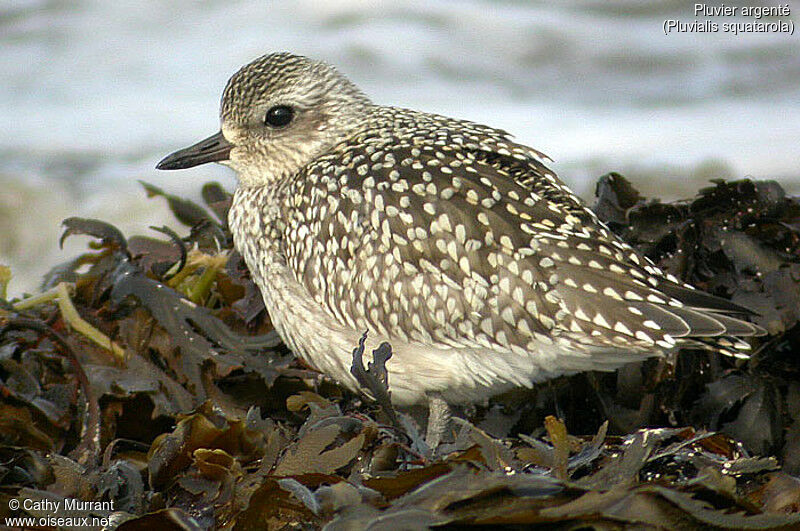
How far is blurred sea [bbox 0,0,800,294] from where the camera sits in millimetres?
8352

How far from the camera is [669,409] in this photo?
335cm

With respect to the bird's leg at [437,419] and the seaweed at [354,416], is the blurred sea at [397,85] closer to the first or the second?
the seaweed at [354,416]

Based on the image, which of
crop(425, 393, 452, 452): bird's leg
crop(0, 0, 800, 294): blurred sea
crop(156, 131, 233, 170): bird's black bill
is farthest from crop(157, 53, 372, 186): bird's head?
crop(0, 0, 800, 294): blurred sea

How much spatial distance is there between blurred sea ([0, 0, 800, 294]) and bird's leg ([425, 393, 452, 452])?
13.9ft

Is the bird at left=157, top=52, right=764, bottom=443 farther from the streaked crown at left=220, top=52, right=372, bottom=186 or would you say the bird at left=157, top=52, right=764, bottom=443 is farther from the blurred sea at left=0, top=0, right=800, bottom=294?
the blurred sea at left=0, top=0, right=800, bottom=294

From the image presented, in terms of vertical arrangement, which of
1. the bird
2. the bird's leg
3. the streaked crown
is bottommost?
the bird's leg

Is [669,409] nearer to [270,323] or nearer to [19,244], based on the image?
[270,323]

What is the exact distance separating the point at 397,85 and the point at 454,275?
8045 mm

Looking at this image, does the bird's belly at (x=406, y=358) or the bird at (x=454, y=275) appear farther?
the bird's belly at (x=406, y=358)

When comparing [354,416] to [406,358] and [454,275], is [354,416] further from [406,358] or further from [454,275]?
[454,275]

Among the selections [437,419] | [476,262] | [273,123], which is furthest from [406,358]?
[273,123]

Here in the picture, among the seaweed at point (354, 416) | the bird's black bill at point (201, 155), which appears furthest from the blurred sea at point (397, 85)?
the seaweed at point (354, 416)

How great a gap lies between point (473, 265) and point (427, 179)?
1.21 feet

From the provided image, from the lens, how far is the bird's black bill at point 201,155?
156 inches
